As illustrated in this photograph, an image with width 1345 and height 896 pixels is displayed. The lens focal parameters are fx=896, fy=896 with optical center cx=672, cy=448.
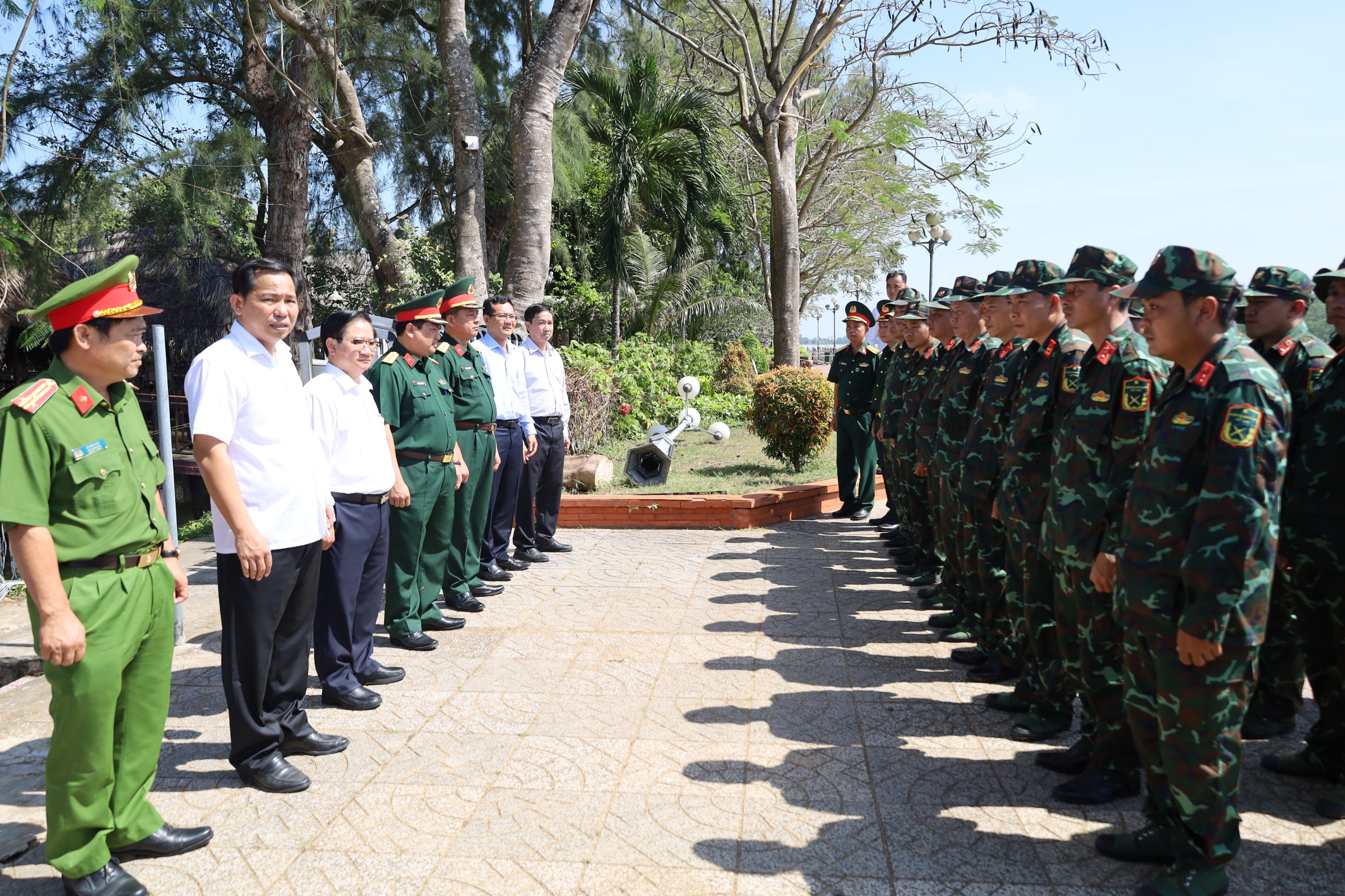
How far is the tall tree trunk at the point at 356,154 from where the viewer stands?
1000 centimetres

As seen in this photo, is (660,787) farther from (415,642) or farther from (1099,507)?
(415,642)

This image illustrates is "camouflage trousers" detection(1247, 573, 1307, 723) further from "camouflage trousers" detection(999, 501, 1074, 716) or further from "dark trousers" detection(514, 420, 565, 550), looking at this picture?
"dark trousers" detection(514, 420, 565, 550)

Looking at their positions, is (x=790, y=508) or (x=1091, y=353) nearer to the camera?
(x=1091, y=353)

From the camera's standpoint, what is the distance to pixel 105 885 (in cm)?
276

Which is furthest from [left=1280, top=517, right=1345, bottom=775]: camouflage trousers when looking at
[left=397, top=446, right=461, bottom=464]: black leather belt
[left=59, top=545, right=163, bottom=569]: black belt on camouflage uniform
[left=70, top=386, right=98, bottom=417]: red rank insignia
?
[left=70, top=386, right=98, bottom=417]: red rank insignia

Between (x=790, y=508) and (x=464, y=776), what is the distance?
5868mm

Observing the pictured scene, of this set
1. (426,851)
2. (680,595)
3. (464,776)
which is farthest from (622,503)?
(426,851)

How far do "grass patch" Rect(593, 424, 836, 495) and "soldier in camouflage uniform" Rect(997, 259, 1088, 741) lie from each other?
15.9 ft

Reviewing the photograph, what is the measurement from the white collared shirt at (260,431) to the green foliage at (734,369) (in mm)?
16019


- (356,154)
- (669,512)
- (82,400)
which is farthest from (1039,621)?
(356,154)

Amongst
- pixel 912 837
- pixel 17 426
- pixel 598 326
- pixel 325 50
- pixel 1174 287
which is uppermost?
pixel 325 50

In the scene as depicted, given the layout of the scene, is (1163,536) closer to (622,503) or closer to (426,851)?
(426,851)

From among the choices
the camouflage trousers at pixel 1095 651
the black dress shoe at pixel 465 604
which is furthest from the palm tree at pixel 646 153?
the camouflage trousers at pixel 1095 651

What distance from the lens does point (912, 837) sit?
3.07 meters
